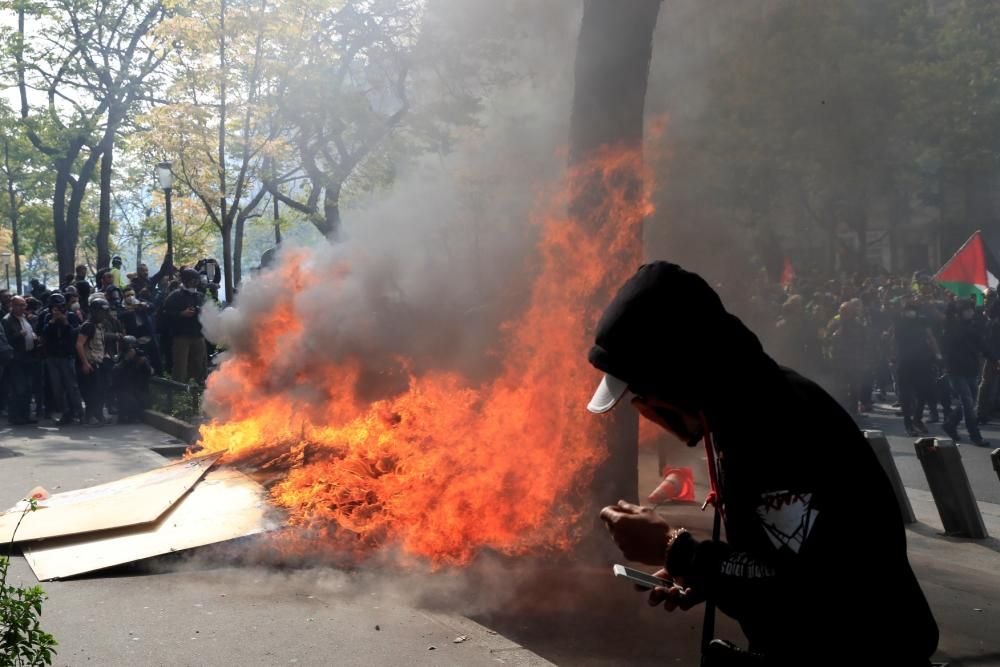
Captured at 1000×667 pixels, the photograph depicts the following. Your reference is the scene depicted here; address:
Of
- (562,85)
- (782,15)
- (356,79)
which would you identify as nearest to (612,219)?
(562,85)

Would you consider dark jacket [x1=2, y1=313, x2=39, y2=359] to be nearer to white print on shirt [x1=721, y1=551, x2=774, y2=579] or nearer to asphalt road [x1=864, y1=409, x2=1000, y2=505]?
asphalt road [x1=864, y1=409, x2=1000, y2=505]

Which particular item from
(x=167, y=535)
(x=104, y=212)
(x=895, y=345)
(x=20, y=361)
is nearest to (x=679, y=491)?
(x=167, y=535)

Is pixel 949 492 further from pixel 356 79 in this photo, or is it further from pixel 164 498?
pixel 356 79

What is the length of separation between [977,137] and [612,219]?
24870mm

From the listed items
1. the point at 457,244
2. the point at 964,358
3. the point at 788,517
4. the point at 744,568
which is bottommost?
the point at 964,358

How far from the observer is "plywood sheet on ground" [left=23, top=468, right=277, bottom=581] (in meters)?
6.70

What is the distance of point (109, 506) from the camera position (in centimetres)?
764

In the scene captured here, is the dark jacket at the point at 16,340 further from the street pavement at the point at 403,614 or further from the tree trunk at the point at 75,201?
the tree trunk at the point at 75,201

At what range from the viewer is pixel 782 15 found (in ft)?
65.6

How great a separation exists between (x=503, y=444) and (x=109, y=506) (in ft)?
9.40

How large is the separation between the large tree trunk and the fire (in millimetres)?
60

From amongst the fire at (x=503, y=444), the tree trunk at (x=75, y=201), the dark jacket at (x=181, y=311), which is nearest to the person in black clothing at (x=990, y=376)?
the fire at (x=503, y=444)

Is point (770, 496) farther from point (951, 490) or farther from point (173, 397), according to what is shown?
point (173, 397)

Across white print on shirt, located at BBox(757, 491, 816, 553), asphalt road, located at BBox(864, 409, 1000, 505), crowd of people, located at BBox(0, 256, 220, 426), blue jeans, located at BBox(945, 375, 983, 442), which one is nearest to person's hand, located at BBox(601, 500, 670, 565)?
white print on shirt, located at BBox(757, 491, 816, 553)
